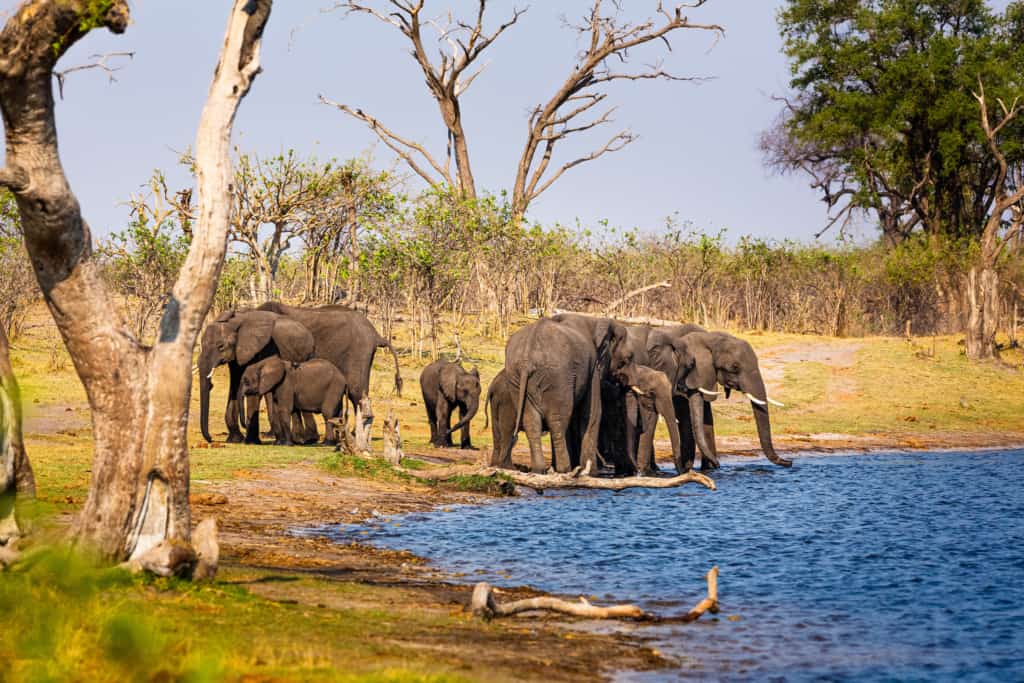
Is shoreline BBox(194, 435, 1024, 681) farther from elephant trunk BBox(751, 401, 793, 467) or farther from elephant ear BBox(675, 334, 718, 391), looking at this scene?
elephant trunk BBox(751, 401, 793, 467)

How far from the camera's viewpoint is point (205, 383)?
67.1 ft

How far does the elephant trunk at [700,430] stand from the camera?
22.0 m

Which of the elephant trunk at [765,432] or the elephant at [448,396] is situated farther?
the elephant at [448,396]

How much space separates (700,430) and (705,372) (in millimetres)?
1391

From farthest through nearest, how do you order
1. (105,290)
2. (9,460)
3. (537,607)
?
(537,607) → (105,290) → (9,460)

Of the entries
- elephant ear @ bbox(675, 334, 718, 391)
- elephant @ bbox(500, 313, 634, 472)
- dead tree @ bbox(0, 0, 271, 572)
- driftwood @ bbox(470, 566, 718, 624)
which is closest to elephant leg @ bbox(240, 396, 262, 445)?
elephant @ bbox(500, 313, 634, 472)

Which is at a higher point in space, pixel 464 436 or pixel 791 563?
pixel 464 436

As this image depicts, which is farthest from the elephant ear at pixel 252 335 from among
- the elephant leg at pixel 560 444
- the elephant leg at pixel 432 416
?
the elephant leg at pixel 560 444

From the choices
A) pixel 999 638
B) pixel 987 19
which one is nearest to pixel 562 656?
pixel 999 638

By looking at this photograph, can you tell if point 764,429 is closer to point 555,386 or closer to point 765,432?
point 765,432

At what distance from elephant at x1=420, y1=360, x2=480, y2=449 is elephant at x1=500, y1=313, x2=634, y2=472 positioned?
11.4 feet

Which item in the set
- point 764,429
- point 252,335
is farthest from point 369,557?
point 764,429

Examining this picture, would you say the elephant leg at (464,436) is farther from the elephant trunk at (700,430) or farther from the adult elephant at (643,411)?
the elephant trunk at (700,430)

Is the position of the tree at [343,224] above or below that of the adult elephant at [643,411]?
above
